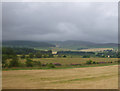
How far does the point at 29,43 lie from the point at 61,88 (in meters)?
6.18

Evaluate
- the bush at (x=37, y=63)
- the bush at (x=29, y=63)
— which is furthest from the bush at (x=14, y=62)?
the bush at (x=37, y=63)

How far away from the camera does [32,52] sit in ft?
35.6

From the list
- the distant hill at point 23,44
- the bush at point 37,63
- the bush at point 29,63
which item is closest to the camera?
the distant hill at point 23,44

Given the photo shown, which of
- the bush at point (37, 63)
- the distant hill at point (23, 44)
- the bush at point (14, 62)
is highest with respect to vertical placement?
the distant hill at point (23, 44)

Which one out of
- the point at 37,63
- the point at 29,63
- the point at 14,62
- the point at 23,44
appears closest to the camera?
the point at 14,62

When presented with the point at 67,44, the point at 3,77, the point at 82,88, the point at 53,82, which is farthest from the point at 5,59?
the point at 67,44

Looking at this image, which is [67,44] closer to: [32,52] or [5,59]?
[32,52]

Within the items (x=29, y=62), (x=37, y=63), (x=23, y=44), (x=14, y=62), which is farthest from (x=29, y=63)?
(x=23, y=44)

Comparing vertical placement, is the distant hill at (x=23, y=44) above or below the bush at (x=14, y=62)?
above

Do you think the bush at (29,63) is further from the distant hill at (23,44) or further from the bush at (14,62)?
the distant hill at (23,44)

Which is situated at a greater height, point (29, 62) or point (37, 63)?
point (29, 62)

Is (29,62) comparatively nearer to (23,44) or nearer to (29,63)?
(29,63)

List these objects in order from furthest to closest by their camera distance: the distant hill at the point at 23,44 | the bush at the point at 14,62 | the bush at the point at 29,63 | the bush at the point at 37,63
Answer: the bush at the point at 37,63, the bush at the point at 29,63, the bush at the point at 14,62, the distant hill at the point at 23,44

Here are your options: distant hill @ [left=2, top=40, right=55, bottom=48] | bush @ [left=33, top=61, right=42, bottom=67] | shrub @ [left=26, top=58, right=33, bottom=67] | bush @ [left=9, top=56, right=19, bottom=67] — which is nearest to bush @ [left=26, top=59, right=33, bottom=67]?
→ shrub @ [left=26, top=58, right=33, bottom=67]
